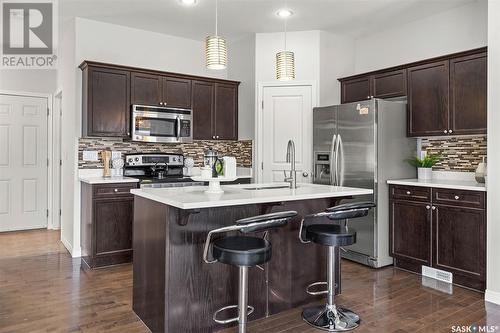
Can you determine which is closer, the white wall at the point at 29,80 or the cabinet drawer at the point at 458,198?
the cabinet drawer at the point at 458,198

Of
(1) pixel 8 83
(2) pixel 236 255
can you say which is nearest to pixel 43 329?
(2) pixel 236 255

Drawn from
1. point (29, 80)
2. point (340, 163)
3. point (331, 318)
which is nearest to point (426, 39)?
point (340, 163)

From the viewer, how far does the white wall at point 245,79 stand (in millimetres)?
5262

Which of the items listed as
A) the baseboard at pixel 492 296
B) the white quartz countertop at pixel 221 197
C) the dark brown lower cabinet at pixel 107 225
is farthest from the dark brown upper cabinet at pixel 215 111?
the baseboard at pixel 492 296

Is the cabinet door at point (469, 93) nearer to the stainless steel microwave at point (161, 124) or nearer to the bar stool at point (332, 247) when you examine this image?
the bar stool at point (332, 247)

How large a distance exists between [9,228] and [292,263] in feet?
16.4

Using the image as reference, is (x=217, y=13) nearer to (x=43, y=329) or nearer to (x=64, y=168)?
(x=64, y=168)

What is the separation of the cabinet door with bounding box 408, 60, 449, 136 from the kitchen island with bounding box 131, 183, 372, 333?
5.17 ft

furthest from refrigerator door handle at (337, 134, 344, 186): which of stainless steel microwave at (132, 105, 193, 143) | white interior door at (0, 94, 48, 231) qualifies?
white interior door at (0, 94, 48, 231)

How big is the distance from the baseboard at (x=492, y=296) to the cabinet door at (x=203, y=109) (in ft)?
11.7

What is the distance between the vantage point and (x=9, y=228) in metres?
5.86

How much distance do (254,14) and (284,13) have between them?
1.17 ft

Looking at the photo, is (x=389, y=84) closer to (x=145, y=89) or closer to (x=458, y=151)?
(x=458, y=151)

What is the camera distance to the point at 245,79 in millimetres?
5398
